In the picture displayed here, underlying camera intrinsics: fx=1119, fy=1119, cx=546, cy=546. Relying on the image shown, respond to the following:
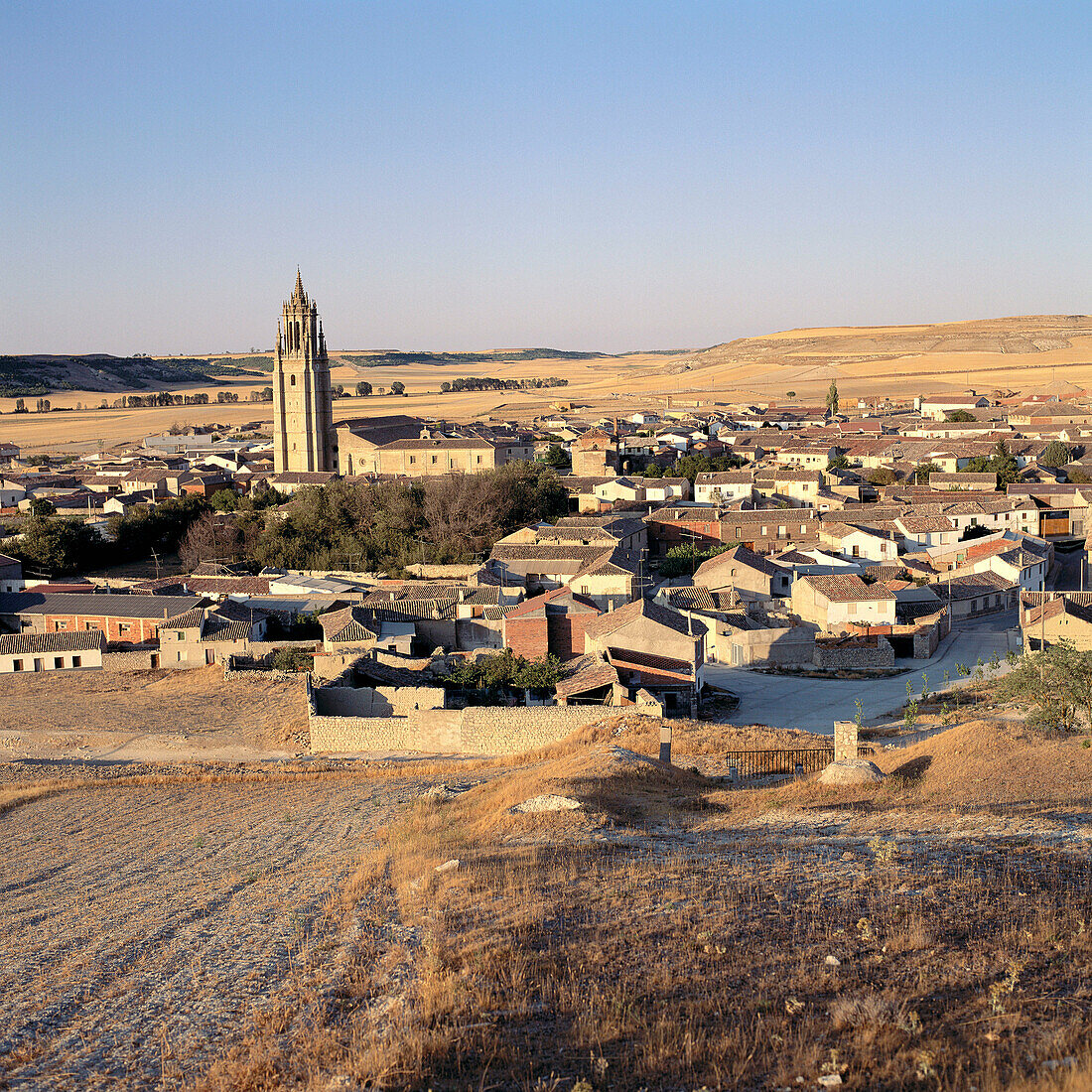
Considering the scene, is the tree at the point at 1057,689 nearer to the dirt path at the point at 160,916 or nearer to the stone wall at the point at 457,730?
the stone wall at the point at 457,730

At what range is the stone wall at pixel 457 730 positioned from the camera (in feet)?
63.3

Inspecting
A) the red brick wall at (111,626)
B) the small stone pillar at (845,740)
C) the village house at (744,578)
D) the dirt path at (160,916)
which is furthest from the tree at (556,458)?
the small stone pillar at (845,740)

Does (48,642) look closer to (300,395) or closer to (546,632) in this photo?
(546,632)

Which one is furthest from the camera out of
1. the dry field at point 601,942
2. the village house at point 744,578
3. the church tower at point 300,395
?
the church tower at point 300,395

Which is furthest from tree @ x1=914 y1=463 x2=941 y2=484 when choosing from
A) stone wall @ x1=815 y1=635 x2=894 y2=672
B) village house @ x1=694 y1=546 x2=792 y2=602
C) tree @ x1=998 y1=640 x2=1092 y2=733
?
tree @ x1=998 y1=640 x2=1092 y2=733

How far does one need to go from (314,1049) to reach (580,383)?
18228 centimetres

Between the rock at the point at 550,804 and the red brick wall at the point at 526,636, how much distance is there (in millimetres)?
12498

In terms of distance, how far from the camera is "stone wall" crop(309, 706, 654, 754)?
19297mm

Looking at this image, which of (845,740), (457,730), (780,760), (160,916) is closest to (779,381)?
(457,730)

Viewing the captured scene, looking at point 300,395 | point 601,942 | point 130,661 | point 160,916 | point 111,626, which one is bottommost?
point 130,661

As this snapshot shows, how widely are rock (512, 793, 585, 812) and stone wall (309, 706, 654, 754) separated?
6628 mm

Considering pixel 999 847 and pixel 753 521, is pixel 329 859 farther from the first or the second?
pixel 753 521

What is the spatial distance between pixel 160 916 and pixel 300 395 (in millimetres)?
60097

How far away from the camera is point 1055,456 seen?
2403 inches
